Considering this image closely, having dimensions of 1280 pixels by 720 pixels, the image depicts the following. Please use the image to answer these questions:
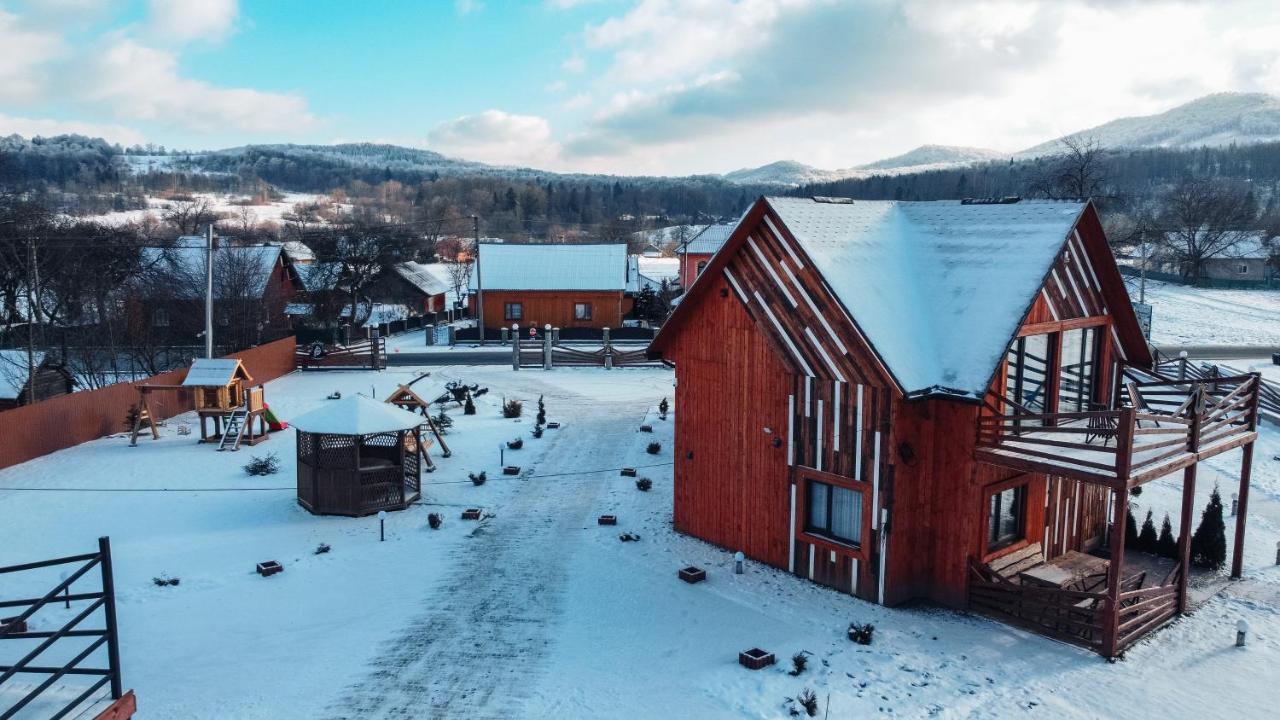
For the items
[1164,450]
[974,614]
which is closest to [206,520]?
[974,614]

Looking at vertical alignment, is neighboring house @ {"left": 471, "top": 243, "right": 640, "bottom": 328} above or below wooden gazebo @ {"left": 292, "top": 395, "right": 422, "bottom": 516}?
above

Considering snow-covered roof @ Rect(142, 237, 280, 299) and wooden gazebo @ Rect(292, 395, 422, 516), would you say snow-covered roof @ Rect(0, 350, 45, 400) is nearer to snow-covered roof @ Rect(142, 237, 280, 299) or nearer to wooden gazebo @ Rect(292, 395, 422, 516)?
snow-covered roof @ Rect(142, 237, 280, 299)

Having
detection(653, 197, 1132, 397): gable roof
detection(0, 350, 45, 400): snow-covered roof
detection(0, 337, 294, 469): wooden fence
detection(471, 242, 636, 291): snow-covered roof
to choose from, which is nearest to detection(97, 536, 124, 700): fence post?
detection(653, 197, 1132, 397): gable roof

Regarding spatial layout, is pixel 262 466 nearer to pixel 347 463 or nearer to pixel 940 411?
pixel 347 463

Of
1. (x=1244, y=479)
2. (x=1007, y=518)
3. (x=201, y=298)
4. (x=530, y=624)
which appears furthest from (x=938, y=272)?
(x=201, y=298)

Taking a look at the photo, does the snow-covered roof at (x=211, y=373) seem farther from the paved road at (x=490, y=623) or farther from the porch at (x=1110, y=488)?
the porch at (x=1110, y=488)
